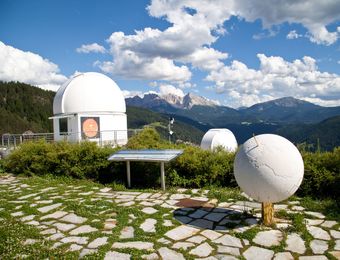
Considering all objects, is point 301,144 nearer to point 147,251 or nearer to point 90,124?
point 147,251

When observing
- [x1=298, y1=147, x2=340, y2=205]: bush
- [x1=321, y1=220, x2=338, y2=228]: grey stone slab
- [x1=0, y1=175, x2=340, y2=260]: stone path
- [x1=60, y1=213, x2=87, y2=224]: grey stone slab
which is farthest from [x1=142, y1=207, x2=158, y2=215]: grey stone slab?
[x1=298, y1=147, x2=340, y2=205]: bush

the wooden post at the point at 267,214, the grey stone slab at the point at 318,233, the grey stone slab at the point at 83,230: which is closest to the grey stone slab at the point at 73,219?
the grey stone slab at the point at 83,230

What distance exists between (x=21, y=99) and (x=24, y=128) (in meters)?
18.0

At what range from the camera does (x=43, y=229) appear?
5508 millimetres

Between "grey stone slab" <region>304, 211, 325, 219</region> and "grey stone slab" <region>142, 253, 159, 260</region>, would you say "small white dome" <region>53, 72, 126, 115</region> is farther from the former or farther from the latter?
"grey stone slab" <region>142, 253, 159, 260</region>

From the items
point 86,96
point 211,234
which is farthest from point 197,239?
point 86,96

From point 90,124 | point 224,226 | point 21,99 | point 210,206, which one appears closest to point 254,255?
point 224,226

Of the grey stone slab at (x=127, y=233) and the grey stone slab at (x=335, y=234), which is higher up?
the grey stone slab at (x=127, y=233)

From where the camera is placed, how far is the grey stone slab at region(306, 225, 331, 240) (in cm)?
494

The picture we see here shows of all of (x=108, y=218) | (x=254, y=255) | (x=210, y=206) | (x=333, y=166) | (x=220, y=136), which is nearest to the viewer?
(x=254, y=255)

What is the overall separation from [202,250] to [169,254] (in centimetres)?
50

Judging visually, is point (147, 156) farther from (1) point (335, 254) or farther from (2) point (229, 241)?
(1) point (335, 254)

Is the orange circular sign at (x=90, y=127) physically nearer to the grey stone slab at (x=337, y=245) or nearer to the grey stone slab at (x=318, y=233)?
the grey stone slab at (x=318, y=233)

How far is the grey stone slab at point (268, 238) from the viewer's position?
4.77 meters
